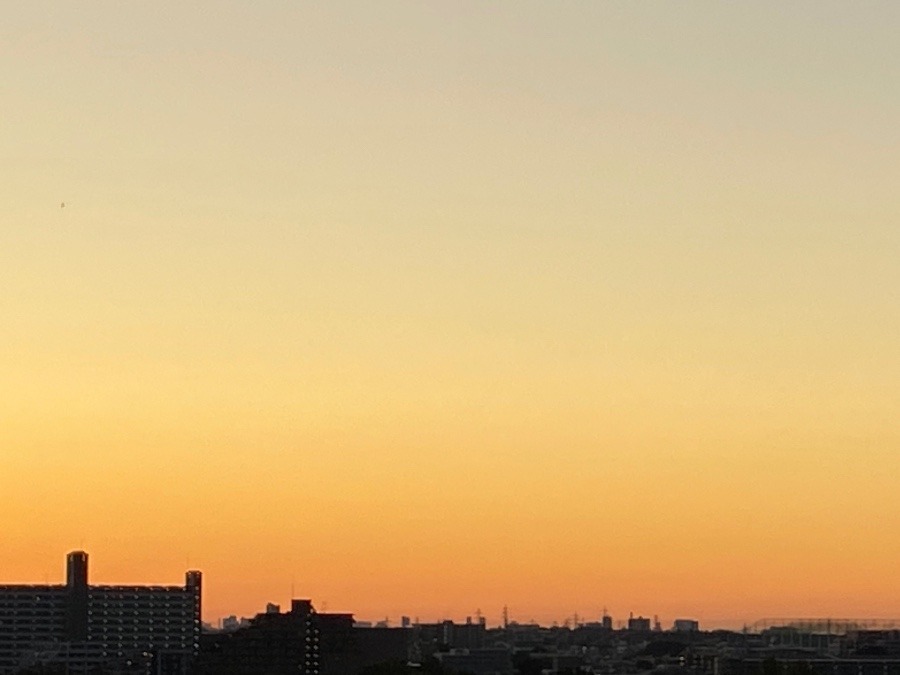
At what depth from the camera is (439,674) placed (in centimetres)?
18750

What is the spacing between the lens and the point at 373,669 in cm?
18600

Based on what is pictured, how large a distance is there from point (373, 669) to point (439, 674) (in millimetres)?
5292
